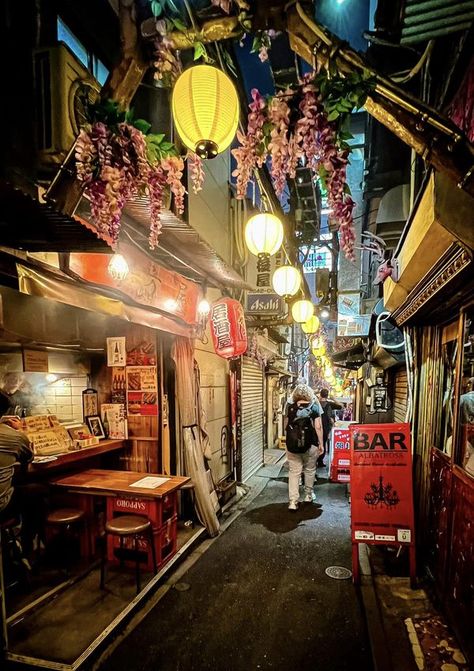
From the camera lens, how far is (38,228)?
10.6ft

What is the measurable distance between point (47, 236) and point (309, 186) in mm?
12968

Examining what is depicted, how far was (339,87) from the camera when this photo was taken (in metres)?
3.15

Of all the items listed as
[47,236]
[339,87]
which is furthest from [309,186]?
[47,236]

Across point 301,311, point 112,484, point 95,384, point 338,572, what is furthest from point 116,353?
point 301,311

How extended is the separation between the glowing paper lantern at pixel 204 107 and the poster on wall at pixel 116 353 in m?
4.62

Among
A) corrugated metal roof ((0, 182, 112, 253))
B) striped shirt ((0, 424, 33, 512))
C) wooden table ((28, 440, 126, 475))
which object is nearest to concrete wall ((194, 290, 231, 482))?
wooden table ((28, 440, 126, 475))

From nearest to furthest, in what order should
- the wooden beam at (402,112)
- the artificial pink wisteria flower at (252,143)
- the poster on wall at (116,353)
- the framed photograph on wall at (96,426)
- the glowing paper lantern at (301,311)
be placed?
1. the wooden beam at (402,112)
2. the artificial pink wisteria flower at (252,143)
3. the poster on wall at (116,353)
4. the framed photograph on wall at (96,426)
5. the glowing paper lantern at (301,311)

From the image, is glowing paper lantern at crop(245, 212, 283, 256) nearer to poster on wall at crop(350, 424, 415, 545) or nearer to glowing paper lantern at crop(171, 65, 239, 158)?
glowing paper lantern at crop(171, 65, 239, 158)

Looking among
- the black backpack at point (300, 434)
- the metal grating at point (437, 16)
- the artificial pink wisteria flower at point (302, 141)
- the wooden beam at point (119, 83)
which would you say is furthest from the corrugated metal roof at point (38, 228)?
the black backpack at point (300, 434)

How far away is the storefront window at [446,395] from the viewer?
5205 millimetres

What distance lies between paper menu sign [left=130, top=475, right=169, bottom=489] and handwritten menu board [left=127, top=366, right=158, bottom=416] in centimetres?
153

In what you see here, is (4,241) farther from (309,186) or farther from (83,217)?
(309,186)

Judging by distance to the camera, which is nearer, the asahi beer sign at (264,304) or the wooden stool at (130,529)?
the wooden stool at (130,529)

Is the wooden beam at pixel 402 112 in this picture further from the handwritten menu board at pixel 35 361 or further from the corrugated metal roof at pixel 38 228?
the handwritten menu board at pixel 35 361
